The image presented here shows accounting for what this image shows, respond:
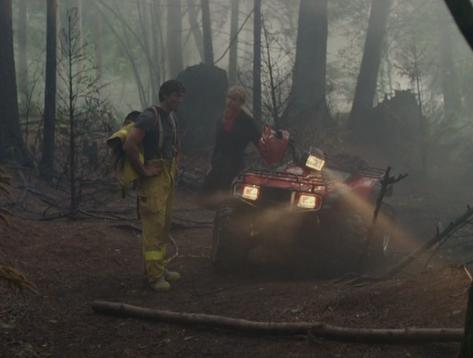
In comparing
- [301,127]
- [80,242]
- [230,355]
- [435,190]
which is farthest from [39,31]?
[230,355]

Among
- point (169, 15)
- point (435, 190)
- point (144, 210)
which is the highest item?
point (169, 15)

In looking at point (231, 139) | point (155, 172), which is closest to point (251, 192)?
point (155, 172)

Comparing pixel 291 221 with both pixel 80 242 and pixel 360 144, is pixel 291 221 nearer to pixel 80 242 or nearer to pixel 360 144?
pixel 80 242

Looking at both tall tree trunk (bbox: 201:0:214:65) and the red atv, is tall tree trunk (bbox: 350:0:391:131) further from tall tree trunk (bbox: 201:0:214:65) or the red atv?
the red atv

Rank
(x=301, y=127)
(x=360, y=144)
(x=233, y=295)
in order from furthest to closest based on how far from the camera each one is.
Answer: (x=360, y=144)
(x=301, y=127)
(x=233, y=295)

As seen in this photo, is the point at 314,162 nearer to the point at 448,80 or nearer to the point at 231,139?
the point at 231,139

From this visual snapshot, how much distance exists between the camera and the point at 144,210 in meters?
6.70

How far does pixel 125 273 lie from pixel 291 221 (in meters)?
2.08

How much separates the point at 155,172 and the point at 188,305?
1452 mm

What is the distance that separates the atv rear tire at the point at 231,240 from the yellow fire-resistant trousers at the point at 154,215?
0.72 metres

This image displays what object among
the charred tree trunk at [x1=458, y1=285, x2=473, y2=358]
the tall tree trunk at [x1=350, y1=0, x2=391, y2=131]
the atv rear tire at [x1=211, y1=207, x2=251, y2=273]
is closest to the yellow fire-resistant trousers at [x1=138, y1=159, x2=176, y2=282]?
the atv rear tire at [x1=211, y1=207, x2=251, y2=273]

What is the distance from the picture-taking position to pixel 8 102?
1343 centimetres

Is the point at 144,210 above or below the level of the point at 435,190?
above

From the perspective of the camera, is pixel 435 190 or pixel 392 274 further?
pixel 435 190
